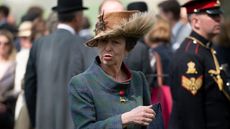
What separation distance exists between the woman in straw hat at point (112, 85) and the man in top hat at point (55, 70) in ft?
7.99

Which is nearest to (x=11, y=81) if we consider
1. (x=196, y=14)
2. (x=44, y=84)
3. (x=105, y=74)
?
(x=44, y=84)

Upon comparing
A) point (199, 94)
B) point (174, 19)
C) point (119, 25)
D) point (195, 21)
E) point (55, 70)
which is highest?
point (119, 25)

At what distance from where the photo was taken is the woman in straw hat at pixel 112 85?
18.7 ft

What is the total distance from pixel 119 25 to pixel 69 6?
3.12 meters

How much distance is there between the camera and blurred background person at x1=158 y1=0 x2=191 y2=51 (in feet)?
42.3

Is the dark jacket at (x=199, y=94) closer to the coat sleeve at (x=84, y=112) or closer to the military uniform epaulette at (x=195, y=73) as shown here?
the military uniform epaulette at (x=195, y=73)

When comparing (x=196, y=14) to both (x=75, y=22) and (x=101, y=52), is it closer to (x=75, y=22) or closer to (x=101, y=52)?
(x=75, y=22)

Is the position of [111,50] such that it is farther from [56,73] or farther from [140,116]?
[56,73]

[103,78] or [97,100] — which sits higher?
[103,78]

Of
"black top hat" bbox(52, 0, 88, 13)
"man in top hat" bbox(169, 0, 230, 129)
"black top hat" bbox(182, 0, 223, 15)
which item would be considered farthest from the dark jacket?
"black top hat" bbox(52, 0, 88, 13)

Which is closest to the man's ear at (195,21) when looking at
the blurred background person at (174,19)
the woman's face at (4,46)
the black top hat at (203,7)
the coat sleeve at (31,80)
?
the black top hat at (203,7)

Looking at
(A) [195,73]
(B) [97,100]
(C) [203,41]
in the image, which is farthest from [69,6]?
(B) [97,100]

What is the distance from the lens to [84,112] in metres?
5.70

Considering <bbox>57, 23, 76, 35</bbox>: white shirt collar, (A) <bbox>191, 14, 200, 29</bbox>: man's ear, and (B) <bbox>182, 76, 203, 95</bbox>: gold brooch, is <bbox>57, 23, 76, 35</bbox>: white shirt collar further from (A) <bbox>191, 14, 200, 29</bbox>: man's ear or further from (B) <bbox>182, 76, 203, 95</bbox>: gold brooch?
(B) <bbox>182, 76, 203, 95</bbox>: gold brooch
